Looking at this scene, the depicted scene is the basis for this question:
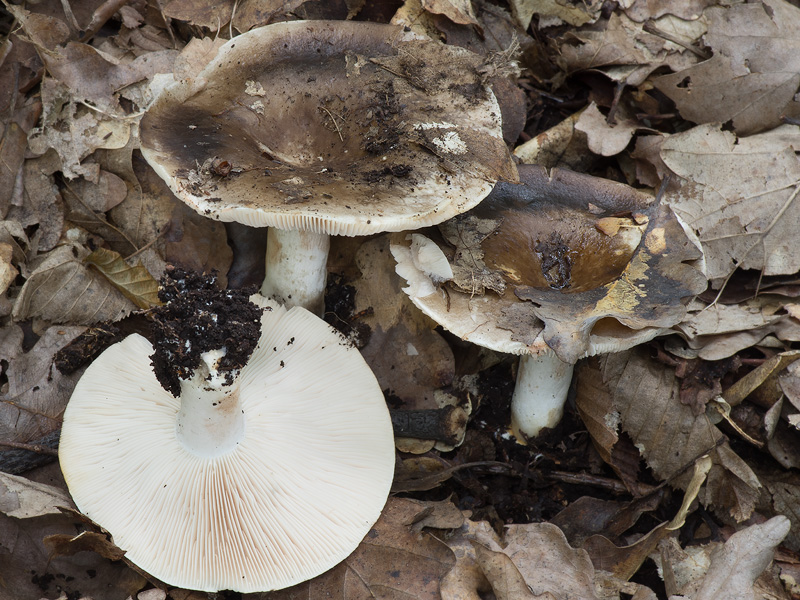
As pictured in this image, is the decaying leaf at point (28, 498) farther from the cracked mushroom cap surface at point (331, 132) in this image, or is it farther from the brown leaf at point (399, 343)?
the brown leaf at point (399, 343)

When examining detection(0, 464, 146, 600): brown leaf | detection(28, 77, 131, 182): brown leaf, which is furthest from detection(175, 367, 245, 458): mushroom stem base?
detection(28, 77, 131, 182): brown leaf

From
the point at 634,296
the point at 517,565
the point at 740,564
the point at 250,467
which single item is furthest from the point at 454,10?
the point at 740,564

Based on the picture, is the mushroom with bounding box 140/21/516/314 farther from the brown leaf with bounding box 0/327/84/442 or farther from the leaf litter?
the brown leaf with bounding box 0/327/84/442

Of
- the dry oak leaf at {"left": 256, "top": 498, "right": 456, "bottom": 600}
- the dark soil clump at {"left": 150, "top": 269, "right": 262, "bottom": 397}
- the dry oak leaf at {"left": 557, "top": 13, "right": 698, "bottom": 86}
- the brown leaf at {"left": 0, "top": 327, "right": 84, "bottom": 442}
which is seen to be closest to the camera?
the dark soil clump at {"left": 150, "top": 269, "right": 262, "bottom": 397}

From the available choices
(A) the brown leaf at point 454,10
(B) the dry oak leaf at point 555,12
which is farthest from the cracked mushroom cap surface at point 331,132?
(B) the dry oak leaf at point 555,12

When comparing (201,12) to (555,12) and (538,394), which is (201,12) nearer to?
(555,12)
